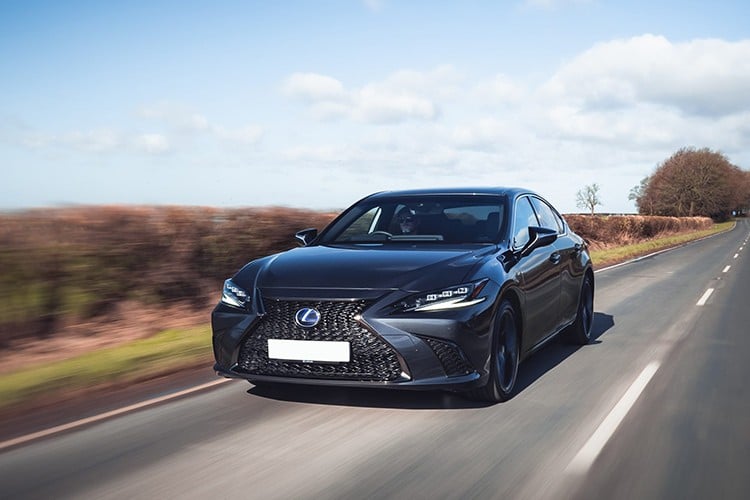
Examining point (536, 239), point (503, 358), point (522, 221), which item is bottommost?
point (503, 358)

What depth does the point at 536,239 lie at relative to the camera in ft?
20.6

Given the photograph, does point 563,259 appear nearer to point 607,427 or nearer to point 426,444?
point 607,427

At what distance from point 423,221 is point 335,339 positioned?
72.8 inches

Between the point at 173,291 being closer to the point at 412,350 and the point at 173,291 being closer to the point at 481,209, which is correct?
the point at 481,209

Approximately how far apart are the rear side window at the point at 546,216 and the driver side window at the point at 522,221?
224 mm

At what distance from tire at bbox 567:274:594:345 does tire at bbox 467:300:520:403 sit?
242cm

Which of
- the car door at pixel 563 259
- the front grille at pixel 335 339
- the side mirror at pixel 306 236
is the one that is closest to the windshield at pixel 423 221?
the side mirror at pixel 306 236

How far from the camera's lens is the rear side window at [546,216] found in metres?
7.32

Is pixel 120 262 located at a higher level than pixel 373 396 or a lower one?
higher

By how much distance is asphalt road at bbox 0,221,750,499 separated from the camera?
3.74 metres

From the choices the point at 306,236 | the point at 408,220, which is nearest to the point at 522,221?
the point at 408,220

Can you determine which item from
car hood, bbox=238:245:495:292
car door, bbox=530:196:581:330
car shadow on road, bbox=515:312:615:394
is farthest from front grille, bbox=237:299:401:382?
car door, bbox=530:196:581:330

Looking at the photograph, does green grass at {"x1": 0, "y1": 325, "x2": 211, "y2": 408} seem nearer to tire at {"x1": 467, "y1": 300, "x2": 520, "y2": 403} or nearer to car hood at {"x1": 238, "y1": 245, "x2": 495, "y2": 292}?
car hood at {"x1": 238, "y1": 245, "x2": 495, "y2": 292}

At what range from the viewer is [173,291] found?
10445mm
